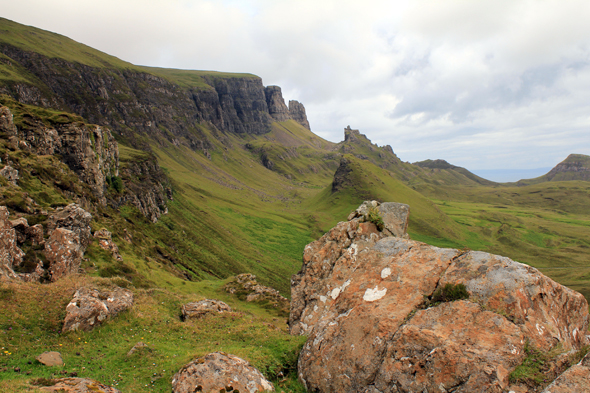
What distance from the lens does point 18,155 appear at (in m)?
51.7

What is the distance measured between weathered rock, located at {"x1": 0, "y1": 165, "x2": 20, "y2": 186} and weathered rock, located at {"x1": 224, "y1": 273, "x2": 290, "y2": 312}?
42.5m

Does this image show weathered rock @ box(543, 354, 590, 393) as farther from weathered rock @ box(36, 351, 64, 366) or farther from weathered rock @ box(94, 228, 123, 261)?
weathered rock @ box(94, 228, 123, 261)

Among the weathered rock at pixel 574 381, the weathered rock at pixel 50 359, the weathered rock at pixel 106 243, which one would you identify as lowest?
the weathered rock at pixel 106 243

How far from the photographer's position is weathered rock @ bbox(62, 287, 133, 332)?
19.6 meters

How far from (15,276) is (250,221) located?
148097mm

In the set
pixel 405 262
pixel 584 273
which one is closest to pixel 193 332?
pixel 405 262

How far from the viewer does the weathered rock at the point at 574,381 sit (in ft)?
29.8

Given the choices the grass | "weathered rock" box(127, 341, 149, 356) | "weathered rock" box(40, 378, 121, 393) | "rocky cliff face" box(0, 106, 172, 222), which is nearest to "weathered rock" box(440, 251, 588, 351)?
Result: the grass

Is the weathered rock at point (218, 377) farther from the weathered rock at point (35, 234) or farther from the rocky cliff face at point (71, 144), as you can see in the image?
the rocky cliff face at point (71, 144)

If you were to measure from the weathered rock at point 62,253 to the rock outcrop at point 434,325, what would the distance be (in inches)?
1311

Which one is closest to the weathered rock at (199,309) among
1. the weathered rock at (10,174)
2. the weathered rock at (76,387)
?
the weathered rock at (76,387)

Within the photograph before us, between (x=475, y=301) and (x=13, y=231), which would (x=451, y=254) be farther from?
(x=13, y=231)

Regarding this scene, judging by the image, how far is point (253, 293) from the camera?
66.1 metres

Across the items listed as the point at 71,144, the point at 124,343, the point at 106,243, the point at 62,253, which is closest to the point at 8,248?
the point at 62,253
